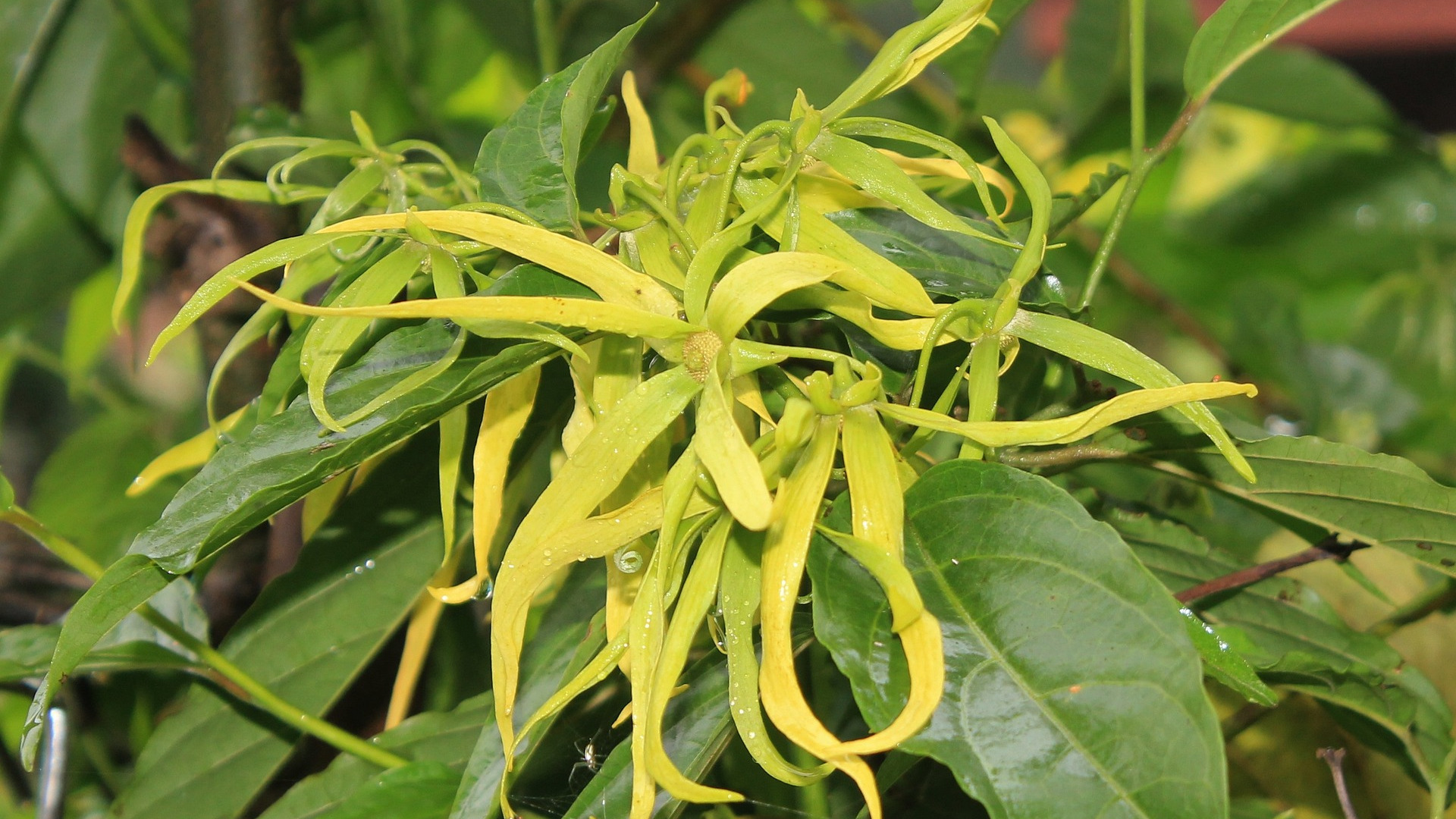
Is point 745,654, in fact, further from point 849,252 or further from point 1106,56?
point 1106,56

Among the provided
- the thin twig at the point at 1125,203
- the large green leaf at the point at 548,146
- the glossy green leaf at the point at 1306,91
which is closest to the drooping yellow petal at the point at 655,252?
the large green leaf at the point at 548,146

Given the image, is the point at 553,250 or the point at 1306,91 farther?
the point at 1306,91

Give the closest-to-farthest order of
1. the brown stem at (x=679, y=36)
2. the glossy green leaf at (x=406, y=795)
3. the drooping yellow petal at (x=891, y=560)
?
the drooping yellow petal at (x=891, y=560), the glossy green leaf at (x=406, y=795), the brown stem at (x=679, y=36)

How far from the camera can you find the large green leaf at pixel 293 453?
21 centimetres

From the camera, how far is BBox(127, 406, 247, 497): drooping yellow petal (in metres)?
0.30

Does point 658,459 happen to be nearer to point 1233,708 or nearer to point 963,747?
point 963,747

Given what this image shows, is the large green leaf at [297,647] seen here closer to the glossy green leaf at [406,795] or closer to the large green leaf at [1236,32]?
the glossy green leaf at [406,795]

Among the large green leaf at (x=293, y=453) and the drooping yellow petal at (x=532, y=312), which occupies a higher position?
the drooping yellow petal at (x=532, y=312)

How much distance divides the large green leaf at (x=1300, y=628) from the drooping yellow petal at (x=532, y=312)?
0.18 meters

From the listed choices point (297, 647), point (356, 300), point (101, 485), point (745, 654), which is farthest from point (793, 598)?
point (101, 485)

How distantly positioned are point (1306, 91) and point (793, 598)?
662mm

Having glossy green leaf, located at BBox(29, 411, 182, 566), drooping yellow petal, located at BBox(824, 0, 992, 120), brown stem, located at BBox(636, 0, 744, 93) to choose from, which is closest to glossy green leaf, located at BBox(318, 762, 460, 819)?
drooping yellow petal, located at BBox(824, 0, 992, 120)

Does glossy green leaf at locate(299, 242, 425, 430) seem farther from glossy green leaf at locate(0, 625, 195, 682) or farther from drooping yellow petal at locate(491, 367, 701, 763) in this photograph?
glossy green leaf at locate(0, 625, 195, 682)

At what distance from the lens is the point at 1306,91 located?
0.68m
